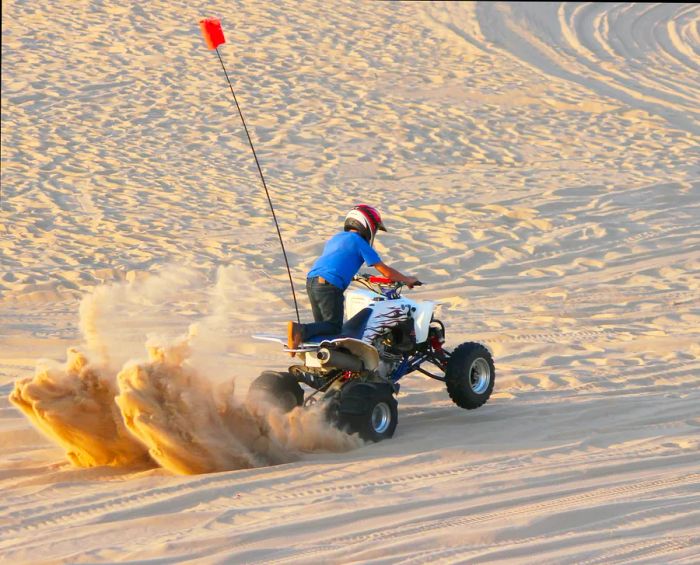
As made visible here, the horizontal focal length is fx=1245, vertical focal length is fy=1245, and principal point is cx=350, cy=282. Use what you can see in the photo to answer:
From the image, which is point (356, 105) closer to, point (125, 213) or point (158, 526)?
point (125, 213)

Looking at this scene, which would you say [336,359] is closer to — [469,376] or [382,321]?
[382,321]

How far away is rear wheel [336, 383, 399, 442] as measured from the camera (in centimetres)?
800

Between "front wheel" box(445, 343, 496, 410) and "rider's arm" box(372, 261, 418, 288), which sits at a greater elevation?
"rider's arm" box(372, 261, 418, 288)

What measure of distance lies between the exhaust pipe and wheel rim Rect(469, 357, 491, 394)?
3.70ft

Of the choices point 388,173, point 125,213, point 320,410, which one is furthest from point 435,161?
point 320,410

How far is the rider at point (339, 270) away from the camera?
27.5 ft

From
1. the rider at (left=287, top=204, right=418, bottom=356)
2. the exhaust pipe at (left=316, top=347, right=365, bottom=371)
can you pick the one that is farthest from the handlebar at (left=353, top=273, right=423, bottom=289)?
the exhaust pipe at (left=316, top=347, right=365, bottom=371)

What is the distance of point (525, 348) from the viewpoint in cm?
1108

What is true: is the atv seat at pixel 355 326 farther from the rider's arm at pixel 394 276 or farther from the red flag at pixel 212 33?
the red flag at pixel 212 33

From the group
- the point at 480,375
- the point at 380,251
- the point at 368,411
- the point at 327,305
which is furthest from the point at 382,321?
the point at 380,251

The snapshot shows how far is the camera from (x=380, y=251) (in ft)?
47.9

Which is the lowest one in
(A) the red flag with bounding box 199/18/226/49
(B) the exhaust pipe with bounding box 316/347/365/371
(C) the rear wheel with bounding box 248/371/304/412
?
(C) the rear wheel with bounding box 248/371/304/412

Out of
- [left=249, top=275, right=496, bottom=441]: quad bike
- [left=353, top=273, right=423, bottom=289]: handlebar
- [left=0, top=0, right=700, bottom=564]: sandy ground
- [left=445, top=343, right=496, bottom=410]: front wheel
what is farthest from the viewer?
[left=445, top=343, right=496, bottom=410]: front wheel

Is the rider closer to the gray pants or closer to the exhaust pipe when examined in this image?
the gray pants
